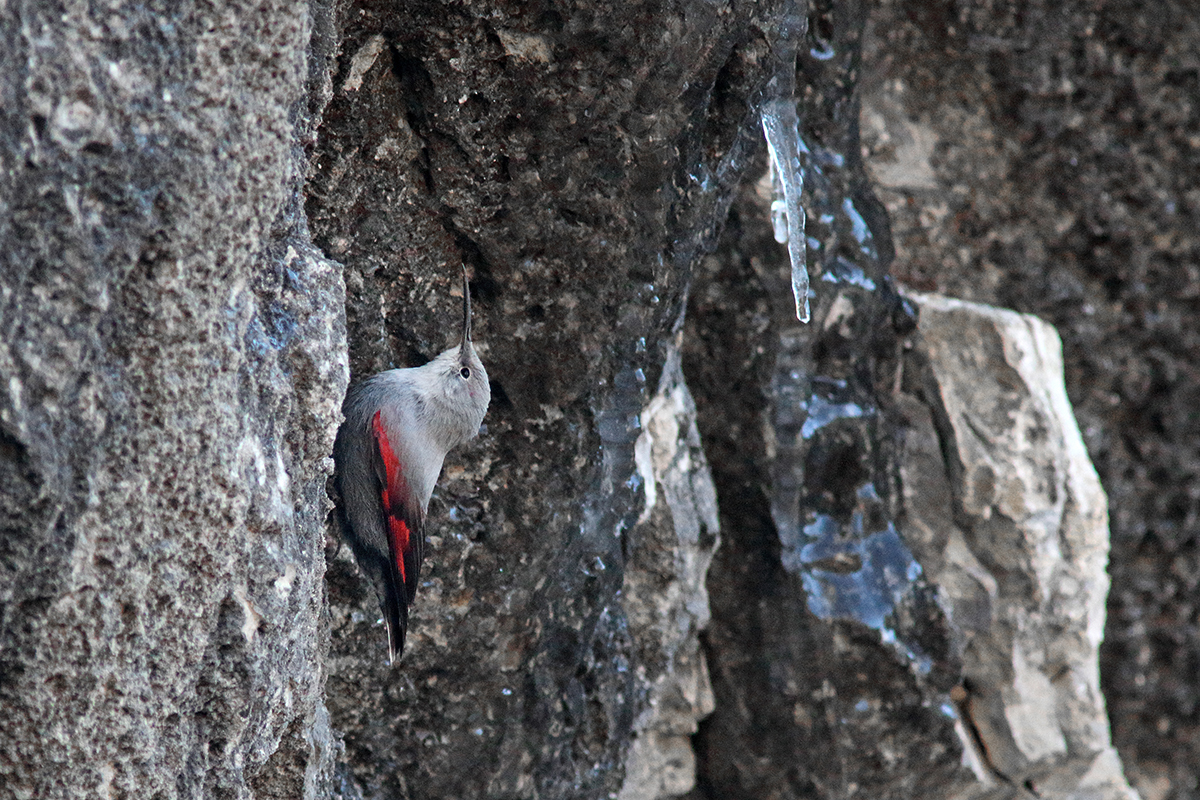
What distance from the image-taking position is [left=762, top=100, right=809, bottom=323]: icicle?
93.3 inches

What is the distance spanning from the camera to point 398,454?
2.01 m

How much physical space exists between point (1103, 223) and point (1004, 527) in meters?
1.62

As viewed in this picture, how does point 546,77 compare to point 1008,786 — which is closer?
point 546,77

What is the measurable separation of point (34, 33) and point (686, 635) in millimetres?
2750

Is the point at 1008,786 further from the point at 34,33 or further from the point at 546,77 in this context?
the point at 34,33

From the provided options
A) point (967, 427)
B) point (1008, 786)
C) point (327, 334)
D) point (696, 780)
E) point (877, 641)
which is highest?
point (327, 334)

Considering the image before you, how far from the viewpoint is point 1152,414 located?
5.07 m

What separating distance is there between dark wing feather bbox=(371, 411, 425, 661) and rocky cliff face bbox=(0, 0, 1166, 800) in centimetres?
14

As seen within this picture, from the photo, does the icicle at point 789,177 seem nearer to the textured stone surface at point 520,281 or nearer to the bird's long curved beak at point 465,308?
the textured stone surface at point 520,281

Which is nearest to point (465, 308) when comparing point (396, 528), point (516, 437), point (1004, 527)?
point (516, 437)

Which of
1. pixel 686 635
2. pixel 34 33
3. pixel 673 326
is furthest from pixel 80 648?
pixel 686 635

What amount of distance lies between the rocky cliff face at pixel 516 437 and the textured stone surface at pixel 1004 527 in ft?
0.05

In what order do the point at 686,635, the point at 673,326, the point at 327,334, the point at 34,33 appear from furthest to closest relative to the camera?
1. the point at 686,635
2. the point at 673,326
3. the point at 327,334
4. the point at 34,33

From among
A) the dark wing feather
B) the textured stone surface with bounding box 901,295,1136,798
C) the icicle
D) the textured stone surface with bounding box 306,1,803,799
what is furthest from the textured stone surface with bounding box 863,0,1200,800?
the dark wing feather
